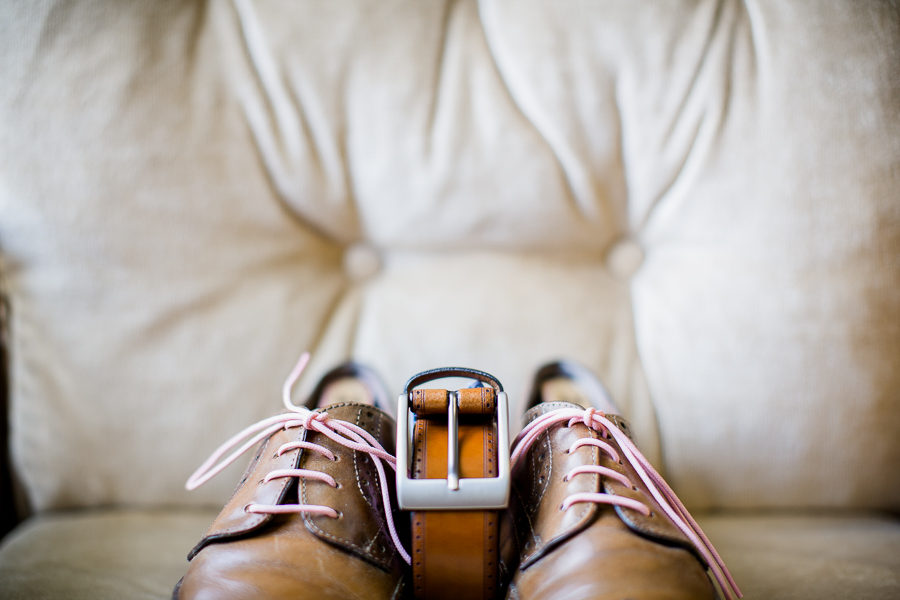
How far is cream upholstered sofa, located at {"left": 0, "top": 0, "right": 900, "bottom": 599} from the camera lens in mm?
641

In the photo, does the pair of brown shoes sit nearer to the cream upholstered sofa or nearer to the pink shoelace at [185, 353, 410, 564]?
the pink shoelace at [185, 353, 410, 564]

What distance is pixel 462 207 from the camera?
70cm

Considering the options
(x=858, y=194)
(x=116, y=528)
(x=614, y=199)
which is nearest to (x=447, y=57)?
(x=614, y=199)

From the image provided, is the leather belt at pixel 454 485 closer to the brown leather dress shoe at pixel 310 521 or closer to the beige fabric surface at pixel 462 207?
the brown leather dress shoe at pixel 310 521

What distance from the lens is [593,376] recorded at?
2.14ft

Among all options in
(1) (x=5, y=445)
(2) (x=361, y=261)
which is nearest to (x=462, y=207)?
(2) (x=361, y=261)

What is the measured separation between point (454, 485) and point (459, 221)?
1.11 feet

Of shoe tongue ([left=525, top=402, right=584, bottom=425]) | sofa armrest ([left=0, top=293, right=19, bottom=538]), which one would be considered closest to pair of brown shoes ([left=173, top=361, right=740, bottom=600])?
shoe tongue ([left=525, top=402, right=584, bottom=425])

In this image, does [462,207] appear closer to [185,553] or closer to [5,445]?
[185,553]

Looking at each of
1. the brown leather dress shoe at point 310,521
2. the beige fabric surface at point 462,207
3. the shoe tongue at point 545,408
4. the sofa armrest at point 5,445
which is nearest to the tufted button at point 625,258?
the beige fabric surface at point 462,207

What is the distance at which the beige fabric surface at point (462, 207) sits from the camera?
2.10 feet

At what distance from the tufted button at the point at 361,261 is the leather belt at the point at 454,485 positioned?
0.87 ft

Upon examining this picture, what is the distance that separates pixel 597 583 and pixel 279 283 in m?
0.47

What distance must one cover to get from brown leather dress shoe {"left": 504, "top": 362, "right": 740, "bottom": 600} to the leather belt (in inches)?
1.8
